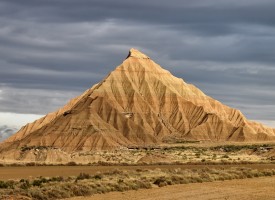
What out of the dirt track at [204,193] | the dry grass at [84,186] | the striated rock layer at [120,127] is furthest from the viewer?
the striated rock layer at [120,127]

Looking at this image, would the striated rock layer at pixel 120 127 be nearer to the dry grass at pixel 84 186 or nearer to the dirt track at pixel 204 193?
the dry grass at pixel 84 186

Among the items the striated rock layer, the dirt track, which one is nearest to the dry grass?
the dirt track

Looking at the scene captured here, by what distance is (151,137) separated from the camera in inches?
6919

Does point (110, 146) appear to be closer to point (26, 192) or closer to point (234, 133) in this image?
point (234, 133)

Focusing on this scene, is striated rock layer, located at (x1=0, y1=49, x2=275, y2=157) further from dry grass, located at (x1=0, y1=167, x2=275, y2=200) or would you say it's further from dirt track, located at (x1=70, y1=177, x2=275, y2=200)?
dirt track, located at (x1=70, y1=177, x2=275, y2=200)

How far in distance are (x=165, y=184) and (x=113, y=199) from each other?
8.98 meters

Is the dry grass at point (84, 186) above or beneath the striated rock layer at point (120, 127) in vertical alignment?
beneath

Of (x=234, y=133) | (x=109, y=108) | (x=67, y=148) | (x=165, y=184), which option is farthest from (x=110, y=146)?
(x=165, y=184)

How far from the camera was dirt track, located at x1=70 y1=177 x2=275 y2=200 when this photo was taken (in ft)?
107

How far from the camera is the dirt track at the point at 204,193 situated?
32469 millimetres

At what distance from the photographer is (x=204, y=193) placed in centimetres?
3488

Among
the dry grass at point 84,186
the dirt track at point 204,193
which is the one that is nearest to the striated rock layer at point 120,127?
the dry grass at point 84,186

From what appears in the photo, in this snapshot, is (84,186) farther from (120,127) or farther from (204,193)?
(120,127)

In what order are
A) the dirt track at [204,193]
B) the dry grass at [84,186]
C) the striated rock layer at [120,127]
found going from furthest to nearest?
the striated rock layer at [120,127]
the dirt track at [204,193]
the dry grass at [84,186]
